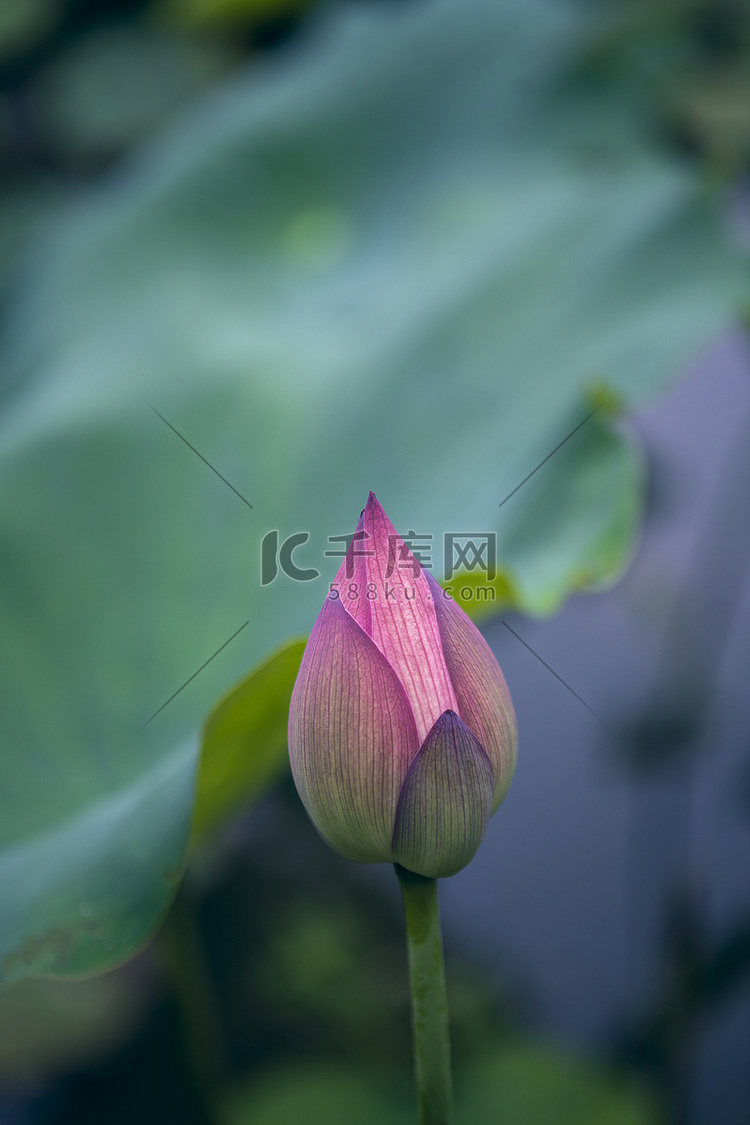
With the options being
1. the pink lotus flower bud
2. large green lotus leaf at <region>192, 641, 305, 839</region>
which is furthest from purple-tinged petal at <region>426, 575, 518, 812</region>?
large green lotus leaf at <region>192, 641, 305, 839</region>

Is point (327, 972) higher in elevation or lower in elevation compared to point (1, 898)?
lower

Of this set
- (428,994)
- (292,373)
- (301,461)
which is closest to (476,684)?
(428,994)

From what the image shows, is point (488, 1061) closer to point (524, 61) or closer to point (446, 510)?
point (446, 510)

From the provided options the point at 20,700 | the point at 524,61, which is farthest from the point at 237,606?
the point at 524,61

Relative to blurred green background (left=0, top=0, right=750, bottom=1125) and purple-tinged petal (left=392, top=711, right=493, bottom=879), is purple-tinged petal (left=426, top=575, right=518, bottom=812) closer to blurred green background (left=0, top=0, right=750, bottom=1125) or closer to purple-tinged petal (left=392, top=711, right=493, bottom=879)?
purple-tinged petal (left=392, top=711, right=493, bottom=879)

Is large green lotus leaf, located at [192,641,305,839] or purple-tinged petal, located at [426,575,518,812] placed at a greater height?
large green lotus leaf, located at [192,641,305,839]
